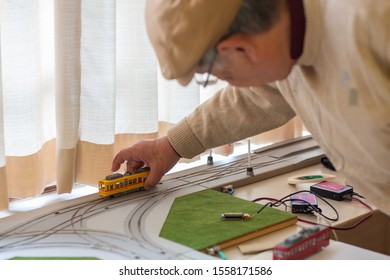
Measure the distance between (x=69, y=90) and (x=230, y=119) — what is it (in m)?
0.37

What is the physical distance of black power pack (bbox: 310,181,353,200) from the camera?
4.99ft

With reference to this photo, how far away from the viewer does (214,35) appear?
0.96 m

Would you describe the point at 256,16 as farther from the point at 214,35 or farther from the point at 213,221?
the point at 213,221

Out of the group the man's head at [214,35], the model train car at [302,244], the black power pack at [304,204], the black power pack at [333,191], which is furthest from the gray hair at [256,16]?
the black power pack at [333,191]

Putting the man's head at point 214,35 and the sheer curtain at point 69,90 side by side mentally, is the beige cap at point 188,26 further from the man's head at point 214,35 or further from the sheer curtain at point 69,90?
the sheer curtain at point 69,90

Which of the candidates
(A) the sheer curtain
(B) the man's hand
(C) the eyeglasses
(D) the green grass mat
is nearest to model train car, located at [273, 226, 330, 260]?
(D) the green grass mat

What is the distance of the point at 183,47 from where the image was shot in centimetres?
96

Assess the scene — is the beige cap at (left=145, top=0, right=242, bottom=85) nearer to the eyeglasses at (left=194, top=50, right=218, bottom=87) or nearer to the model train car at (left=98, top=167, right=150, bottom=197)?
the eyeglasses at (left=194, top=50, right=218, bottom=87)

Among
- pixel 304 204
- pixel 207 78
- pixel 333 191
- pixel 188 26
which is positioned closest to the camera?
pixel 188 26

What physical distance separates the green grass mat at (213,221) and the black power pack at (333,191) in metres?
0.22

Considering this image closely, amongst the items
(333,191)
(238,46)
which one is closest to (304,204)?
(333,191)

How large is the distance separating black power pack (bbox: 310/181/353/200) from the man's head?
60 cm

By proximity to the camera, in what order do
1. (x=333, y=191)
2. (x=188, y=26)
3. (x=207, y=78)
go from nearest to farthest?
1. (x=188, y=26)
2. (x=207, y=78)
3. (x=333, y=191)

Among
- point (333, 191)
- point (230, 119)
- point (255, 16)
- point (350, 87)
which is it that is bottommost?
point (333, 191)
